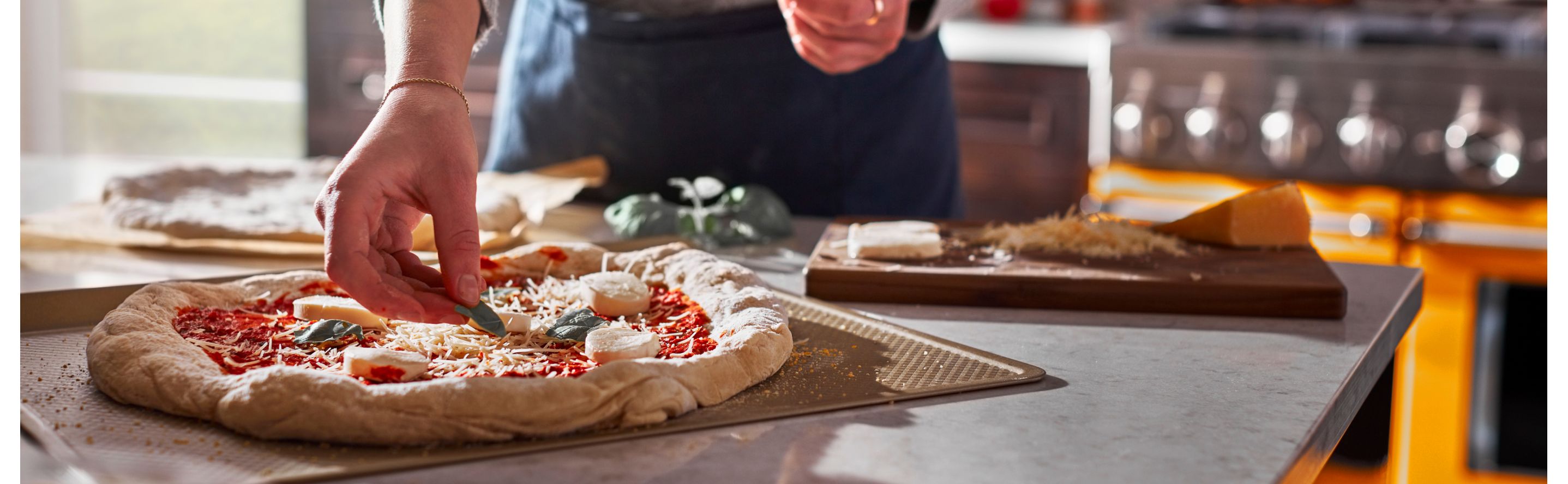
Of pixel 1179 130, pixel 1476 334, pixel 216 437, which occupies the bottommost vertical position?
pixel 1476 334

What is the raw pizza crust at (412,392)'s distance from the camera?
754 mm

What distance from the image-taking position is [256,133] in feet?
13.8

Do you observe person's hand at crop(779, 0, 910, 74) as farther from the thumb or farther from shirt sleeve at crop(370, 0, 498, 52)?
the thumb

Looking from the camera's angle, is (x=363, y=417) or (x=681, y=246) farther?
(x=681, y=246)

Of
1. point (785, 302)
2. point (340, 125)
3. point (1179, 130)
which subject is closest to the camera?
point (785, 302)

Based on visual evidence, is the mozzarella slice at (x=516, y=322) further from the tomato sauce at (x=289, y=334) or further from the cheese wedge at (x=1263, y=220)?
the cheese wedge at (x=1263, y=220)

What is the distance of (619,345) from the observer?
886 millimetres

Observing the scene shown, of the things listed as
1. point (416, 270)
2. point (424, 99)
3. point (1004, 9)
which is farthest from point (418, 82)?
point (1004, 9)

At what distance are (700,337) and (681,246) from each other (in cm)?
30

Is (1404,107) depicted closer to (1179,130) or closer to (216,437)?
(1179,130)

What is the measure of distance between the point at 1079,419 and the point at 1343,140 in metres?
2.12

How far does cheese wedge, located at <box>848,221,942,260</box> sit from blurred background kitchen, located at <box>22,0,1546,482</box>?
960mm

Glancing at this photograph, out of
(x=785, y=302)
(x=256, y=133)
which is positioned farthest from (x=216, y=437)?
(x=256, y=133)

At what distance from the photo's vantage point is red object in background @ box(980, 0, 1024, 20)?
343 cm
